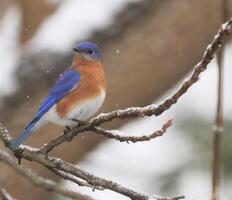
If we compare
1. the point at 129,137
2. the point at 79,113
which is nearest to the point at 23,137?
the point at 129,137

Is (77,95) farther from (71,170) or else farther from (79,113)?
(71,170)

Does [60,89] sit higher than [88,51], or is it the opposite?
[88,51]

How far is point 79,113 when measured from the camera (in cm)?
367

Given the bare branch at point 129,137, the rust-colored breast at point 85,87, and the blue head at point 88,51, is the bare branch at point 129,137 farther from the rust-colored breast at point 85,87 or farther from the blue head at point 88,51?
the blue head at point 88,51

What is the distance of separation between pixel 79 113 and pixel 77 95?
0.67ft

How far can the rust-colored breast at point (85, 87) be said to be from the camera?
3.73m

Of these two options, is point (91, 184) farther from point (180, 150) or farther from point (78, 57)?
point (180, 150)

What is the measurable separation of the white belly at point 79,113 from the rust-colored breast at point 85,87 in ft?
0.06

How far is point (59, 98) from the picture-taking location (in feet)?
12.6

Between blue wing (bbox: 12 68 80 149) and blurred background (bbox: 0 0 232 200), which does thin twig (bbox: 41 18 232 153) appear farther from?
blurred background (bbox: 0 0 232 200)

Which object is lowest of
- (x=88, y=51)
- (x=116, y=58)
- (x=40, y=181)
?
(x=40, y=181)

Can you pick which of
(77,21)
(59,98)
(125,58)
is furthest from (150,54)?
(59,98)

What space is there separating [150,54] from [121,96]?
1.40ft

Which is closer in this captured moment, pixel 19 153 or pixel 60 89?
pixel 19 153
